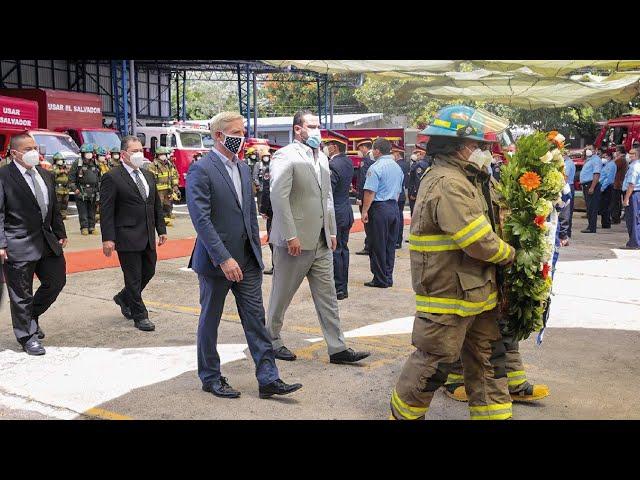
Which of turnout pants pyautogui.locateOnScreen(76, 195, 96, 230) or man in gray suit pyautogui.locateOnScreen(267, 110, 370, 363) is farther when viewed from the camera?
turnout pants pyautogui.locateOnScreen(76, 195, 96, 230)

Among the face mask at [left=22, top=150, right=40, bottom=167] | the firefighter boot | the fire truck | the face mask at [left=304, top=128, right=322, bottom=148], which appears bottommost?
the firefighter boot

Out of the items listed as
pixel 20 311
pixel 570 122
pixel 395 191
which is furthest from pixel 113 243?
pixel 570 122

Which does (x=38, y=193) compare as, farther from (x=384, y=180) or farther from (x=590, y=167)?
(x=590, y=167)

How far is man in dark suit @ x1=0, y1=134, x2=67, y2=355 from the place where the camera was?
6.16m

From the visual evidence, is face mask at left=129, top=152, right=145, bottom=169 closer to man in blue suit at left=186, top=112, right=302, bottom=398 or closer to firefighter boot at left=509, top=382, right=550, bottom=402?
man in blue suit at left=186, top=112, right=302, bottom=398

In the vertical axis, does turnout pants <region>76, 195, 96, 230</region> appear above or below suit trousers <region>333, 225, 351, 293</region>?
above

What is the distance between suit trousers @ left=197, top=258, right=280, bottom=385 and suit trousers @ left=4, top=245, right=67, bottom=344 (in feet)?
6.52

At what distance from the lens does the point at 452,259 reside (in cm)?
402

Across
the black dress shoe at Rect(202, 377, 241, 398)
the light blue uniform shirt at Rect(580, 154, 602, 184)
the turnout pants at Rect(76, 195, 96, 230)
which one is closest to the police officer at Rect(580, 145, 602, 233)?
the light blue uniform shirt at Rect(580, 154, 602, 184)

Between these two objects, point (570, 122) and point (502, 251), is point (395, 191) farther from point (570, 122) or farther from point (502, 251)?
point (570, 122)

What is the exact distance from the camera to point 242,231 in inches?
197

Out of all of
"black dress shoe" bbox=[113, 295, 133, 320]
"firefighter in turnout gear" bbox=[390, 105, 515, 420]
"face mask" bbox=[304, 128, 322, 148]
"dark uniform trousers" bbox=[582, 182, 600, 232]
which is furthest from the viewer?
"dark uniform trousers" bbox=[582, 182, 600, 232]

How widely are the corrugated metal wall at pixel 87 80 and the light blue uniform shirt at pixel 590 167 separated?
24.0 m

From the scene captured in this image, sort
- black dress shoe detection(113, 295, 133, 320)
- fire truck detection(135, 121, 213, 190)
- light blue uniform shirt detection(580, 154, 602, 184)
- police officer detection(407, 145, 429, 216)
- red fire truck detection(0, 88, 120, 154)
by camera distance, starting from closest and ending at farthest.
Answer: black dress shoe detection(113, 295, 133, 320) → police officer detection(407, 145, 429, 216) → light blue uniform shirt detection(580, 154, 602, 184) → red fire truck detection(0, 88, 120, 154) → fire truck detection(135, 121, 213, 190)
